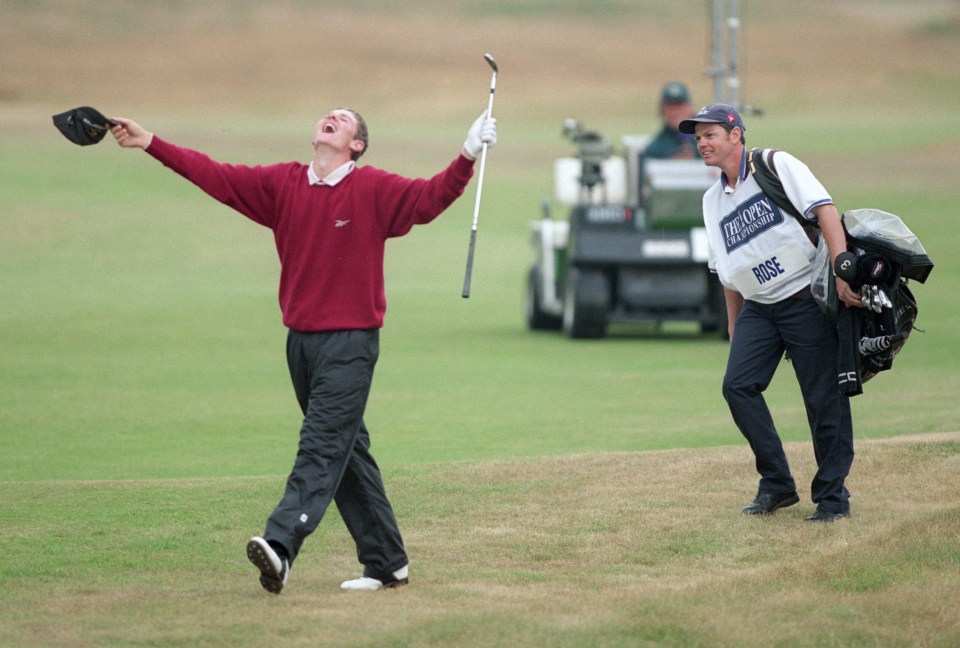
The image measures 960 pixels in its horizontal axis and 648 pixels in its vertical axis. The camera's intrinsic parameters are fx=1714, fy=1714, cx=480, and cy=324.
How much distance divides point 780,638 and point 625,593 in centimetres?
78

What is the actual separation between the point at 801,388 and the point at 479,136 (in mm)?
2561

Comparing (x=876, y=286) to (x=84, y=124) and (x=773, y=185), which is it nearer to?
(x=773, y=185)

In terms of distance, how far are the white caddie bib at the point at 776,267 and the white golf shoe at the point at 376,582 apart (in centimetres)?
242

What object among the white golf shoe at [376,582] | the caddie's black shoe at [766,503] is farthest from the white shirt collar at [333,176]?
the caddie's black shoe at [766,503]

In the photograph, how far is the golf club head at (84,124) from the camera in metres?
6.60

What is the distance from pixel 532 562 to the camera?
7047mm

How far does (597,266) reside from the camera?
60.8ft

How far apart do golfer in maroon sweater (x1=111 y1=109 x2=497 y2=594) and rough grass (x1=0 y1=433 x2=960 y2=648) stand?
314 mm

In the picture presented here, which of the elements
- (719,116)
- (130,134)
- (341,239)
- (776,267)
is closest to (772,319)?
(776,267)

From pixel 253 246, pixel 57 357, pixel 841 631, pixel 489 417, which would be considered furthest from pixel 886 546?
pixel 253 246

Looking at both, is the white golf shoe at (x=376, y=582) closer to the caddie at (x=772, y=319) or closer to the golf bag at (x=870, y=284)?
the caddie at (x=772, y=319)

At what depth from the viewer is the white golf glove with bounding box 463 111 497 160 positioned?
6.22 m

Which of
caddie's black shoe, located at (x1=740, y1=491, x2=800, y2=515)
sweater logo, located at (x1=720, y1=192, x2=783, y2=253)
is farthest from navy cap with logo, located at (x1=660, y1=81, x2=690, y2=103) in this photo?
caddie's black shoe, located at (x1=740, y1=491, x2=800, y2=515)

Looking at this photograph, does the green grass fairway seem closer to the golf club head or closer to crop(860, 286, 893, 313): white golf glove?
crop(860, 286, 893, 313): white golf glove
